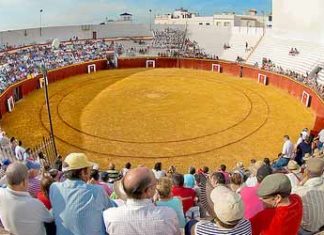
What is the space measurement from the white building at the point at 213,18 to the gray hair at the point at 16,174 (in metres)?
65.6

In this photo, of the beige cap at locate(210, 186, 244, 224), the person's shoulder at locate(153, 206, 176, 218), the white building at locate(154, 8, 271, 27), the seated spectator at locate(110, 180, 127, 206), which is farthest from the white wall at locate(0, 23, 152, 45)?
the beige cap at locate(210, 186, 244, 224)

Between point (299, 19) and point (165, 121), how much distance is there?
25618mm

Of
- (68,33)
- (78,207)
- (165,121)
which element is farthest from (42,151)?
(68,33)

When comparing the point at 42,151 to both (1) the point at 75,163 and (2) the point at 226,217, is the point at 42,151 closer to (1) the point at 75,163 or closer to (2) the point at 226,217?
(1) the point at 75,163

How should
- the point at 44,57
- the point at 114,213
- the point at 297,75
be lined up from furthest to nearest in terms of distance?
the point at 44,57 < the point at 297,75 < the point at 114,213

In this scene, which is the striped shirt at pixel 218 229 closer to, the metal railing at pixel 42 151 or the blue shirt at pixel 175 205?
A: the blue shirt at pixel 175 205

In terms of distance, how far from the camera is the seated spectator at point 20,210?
3.93 meters

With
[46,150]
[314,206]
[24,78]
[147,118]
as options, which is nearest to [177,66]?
[24,78]

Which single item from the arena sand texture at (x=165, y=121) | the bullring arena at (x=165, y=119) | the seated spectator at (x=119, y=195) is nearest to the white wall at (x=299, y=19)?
the bullring arena at (x=165, y=119)

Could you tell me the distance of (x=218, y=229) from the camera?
3.29 m

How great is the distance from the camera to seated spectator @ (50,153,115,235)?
3.80m

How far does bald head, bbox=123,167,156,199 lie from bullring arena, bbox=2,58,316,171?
40.4 ft

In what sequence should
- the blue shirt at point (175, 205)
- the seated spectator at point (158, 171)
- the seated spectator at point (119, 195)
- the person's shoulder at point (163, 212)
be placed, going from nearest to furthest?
the person's shoulder at point (163, 212) → the blue shirt at point (175, 205) → the seated spectator at point (119, 195) → the seated spectator at point (158, 171)

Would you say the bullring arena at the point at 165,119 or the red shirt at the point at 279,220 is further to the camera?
the bullring arena at the point at 165,119
